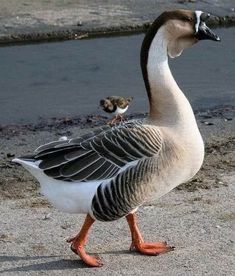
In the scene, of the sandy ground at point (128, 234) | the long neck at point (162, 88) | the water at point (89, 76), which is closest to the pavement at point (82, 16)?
the water at point (89, 76)

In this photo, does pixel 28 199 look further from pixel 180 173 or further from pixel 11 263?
pixel 180 173

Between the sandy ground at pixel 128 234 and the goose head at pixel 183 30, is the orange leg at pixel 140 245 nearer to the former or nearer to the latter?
the sandy ground at pixel 128 234

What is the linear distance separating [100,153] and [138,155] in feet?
0.91

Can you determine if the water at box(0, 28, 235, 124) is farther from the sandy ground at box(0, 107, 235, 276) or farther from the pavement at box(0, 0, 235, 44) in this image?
the sandy ground at box(0, 107, 235, 276)

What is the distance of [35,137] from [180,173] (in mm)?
4022

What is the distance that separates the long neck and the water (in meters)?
4.69

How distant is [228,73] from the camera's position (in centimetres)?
1205

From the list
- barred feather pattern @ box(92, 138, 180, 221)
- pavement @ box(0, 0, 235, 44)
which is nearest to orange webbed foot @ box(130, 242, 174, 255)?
barred feather pattern @ box(92, 138, 180, 221)

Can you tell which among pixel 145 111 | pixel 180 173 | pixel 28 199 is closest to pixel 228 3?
pixel 145 111

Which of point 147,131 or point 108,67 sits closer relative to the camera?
point 147,131

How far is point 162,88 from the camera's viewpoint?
17.9ft

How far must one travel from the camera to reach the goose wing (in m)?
5.34

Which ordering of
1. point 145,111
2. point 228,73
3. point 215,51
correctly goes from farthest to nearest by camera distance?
point 215,51 < point 228,73 < point 145,111

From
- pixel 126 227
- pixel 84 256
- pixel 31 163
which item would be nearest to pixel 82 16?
pixel 126 227
